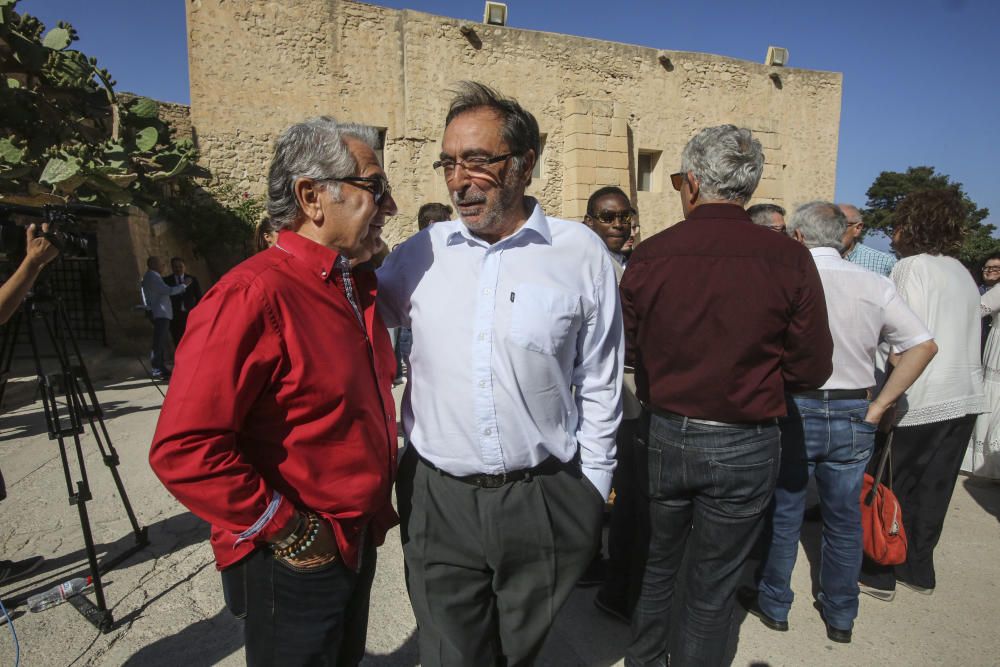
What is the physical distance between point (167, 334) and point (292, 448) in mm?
8172

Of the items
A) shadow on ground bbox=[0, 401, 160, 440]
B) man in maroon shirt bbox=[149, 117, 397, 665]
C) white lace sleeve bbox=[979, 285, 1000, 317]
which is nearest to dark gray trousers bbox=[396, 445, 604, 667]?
man in maroon shirt bbox=[149, 117, 397, 665]

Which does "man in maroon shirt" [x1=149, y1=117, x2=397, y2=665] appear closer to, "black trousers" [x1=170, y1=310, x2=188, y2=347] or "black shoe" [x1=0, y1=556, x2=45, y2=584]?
"black shoe" [x1=0, y1=556, x2=45, y2=584]

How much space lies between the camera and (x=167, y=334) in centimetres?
821

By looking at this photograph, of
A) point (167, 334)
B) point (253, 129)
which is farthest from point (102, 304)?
point (253, 129)

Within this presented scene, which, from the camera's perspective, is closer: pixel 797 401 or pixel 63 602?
pixel 797 401

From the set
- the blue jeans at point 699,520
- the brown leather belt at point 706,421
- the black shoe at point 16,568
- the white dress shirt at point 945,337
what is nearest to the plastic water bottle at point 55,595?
the black shoe at point 16,568

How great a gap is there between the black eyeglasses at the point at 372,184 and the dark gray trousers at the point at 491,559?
795mm

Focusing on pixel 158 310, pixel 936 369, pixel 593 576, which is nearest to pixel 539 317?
pixel 593 576

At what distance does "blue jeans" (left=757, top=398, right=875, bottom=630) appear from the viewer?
2.44m

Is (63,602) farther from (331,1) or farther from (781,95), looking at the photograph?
(781,95)

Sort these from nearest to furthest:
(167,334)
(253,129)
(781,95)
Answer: (167,334)
(253,129)
(781,95)

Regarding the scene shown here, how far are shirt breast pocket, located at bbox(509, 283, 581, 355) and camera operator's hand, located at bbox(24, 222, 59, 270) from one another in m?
2.19

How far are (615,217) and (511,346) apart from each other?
1.83 meters

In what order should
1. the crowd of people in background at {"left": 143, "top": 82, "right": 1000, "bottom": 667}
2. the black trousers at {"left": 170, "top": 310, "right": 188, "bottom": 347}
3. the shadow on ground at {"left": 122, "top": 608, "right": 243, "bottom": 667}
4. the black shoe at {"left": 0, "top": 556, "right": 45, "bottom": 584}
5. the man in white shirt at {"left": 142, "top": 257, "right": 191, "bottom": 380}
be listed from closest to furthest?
1. the crowd of people in background at {"left": 143, "top": 82, "right": 1000, "bottom": 667}
2. the shadow on ground at {"left": 122, "top": 608, "right": 243, "bottom": 667}
3. the black shoe at {"left": 0, "top": 556, "right": 45, "bottom": 584}
4. the man in white shirt at {"left": 142, "top": 257, "right": 191, "bottom": 380}
5. the black trousers at {"left": 170, "top": 310, "right": 188, "bottom": 347}
